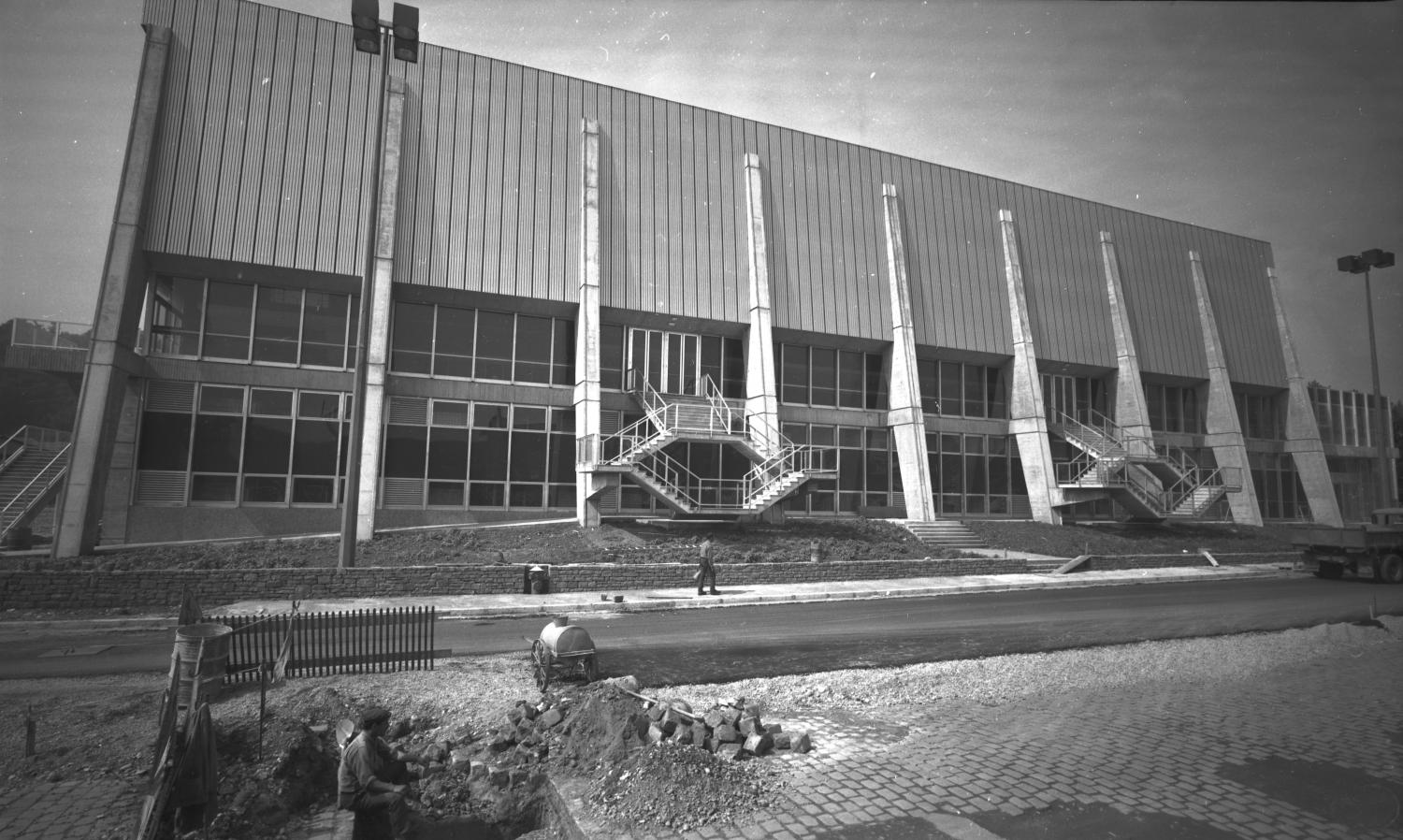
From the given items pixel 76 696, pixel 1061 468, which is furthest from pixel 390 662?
pixel 1061 468

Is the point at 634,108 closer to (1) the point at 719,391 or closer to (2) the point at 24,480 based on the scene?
(1) the point at 719,391

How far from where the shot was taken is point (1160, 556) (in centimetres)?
2939

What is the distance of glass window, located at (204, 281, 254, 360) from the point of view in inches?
1037

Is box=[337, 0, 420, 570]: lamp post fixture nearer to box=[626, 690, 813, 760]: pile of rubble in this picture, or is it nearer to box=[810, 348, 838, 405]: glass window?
box=[626, 690, 813, 760]: pile of rubble

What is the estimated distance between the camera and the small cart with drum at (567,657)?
32.0ft

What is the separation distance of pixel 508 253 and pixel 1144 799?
90.1 ft

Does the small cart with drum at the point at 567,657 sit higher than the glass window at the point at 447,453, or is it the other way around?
the glass window at the point at 447,453

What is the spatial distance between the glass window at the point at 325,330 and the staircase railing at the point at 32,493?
7977 mm

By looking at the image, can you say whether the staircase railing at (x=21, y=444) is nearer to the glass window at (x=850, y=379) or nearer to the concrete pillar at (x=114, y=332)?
the concrete pillar at (x=114, y=332)

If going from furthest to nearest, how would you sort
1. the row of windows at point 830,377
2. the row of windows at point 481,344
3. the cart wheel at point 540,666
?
the row of windows at point 830,377, the row of windows at point 481,344, the cart wheel at point 540,666

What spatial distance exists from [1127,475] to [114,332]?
141ft

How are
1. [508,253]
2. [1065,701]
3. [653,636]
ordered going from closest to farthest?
[1065,701] → [653,636] → [508,253]

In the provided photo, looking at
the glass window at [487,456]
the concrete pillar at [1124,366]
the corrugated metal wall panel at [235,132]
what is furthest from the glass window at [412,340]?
the concrete pillar at [1124,366]

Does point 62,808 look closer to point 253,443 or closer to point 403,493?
point 403,493
